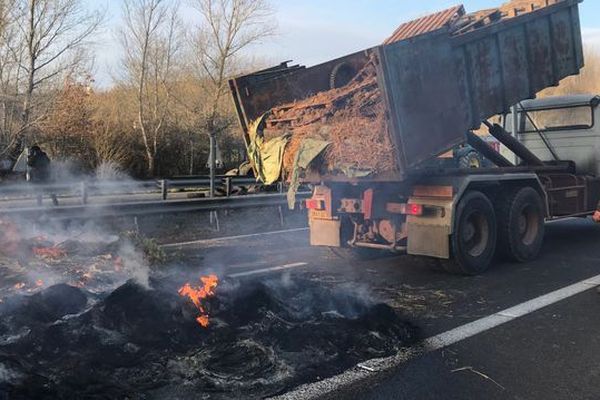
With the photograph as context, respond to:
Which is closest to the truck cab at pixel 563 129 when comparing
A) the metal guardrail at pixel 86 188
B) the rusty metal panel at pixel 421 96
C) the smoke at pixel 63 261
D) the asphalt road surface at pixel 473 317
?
the asphalt road surface at pixel 473 317

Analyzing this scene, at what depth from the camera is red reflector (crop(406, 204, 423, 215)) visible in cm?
711

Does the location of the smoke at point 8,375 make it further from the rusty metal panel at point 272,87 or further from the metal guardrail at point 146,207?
the rusty metal panel at point 272,87

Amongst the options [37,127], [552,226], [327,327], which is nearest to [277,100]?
[327,327]

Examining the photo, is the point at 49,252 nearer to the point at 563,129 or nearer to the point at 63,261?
the point at 63,261

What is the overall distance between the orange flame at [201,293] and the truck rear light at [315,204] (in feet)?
10.1

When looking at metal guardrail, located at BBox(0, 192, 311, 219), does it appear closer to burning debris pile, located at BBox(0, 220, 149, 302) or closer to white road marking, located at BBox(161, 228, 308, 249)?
white road marking, located at BBox(161, 228, 308, 249)

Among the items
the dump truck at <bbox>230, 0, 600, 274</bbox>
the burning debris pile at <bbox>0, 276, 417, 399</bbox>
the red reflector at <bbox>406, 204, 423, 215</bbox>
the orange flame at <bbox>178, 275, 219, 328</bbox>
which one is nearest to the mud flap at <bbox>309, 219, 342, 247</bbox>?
the dump truck at <bbox>230, 0, 600, 274</bbox>

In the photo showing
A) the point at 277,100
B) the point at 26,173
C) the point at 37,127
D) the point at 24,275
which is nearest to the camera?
the point at 24,275

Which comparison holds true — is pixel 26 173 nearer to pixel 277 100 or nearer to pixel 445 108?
pixel 277 100

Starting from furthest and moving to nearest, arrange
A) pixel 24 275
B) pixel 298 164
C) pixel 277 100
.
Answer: pixel 277 100
pixel 298 164
pixel 24 275

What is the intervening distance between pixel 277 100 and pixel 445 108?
2323 mm

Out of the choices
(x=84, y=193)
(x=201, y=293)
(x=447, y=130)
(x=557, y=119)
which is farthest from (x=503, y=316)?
(x=84, y=193)

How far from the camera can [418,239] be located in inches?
282

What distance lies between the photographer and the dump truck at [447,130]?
22.1 feet
